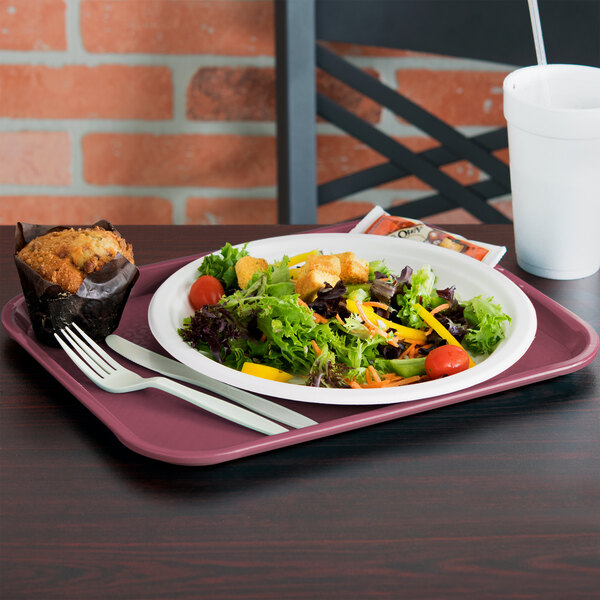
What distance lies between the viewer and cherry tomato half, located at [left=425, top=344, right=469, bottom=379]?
31.2 inches

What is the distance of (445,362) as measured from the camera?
794mm

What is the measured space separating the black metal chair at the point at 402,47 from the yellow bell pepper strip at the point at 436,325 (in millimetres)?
779


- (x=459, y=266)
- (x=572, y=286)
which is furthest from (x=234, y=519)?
(x=572, y=286)

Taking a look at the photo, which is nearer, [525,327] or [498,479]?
[498,479]

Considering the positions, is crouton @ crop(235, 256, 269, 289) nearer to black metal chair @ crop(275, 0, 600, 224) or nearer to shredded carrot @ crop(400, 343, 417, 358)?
shredded carrot @ crop(400, 343, 417, 358)

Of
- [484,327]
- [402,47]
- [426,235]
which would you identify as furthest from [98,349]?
[402,47]

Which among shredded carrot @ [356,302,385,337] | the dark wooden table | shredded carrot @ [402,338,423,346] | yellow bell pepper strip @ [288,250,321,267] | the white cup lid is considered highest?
the white cup lid

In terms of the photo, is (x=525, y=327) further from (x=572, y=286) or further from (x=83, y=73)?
(x=83, y=73)

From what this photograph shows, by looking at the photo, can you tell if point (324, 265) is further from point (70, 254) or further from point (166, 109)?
point (166, 109)

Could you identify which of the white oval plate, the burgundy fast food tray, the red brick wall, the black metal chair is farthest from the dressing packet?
the red brick wall

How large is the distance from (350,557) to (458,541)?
0.08 m

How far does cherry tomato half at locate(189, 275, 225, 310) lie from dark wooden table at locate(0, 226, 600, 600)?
206mm

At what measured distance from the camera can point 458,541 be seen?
609 mm

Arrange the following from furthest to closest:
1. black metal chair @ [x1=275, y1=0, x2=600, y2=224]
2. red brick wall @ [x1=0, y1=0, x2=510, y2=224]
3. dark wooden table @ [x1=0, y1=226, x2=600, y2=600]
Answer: red brick wall @ [x1=0, y1=0, x2=510, y2=224] < black metal chair @ [x1=275, y1=0, x2=600, y2=224] < dark wooden table @ [x1=0, y1=226, x2=600, y2=600]
